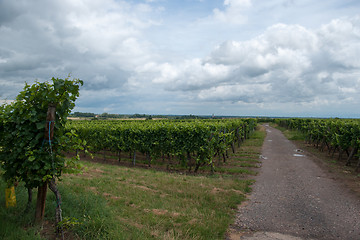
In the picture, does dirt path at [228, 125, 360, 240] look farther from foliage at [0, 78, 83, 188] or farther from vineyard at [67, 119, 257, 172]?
foliage at [0, 78, 83, 188]

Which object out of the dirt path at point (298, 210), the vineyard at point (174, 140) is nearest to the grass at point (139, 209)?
the dirt path at point (298, 210)

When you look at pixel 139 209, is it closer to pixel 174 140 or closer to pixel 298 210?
pixel 298 210

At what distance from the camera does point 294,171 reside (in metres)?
12.3

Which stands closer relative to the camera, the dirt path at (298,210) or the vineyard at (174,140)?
the dirt path at (298,210)

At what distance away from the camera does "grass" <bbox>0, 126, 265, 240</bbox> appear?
171 inches

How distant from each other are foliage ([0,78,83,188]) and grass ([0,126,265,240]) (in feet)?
2.47

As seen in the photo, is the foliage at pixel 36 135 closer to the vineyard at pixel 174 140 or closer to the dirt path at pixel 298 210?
the dirt path at pixel 298 210

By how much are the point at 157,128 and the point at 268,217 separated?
31.5ft

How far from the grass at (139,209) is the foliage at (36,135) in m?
0.75

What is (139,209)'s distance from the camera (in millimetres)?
6133

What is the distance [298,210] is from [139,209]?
5.01 m

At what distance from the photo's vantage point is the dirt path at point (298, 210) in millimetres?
5504

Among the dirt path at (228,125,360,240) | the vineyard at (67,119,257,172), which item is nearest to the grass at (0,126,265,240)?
the dirt path at (228,125,360,240)

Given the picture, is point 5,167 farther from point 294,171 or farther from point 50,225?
point 294,171
